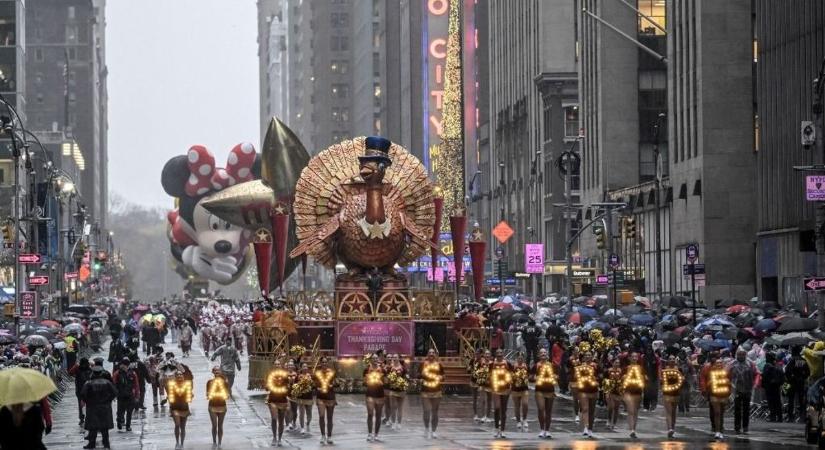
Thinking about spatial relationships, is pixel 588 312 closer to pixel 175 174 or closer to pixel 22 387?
pixel 22 387

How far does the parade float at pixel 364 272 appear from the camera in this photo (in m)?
43.0

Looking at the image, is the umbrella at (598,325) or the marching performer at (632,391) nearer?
the marching performer at (632,391)

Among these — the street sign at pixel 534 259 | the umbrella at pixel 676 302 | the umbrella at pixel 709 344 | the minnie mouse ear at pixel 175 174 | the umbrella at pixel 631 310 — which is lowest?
the umbrella at pixel 709 344

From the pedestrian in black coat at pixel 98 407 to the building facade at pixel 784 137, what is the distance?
32.7 m

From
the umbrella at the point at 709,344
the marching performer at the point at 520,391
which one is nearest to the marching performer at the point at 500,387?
the marching performer at the point at 520,391

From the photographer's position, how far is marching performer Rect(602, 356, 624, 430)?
1240 inches

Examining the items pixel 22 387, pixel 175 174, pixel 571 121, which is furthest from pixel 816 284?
pixel 571 121

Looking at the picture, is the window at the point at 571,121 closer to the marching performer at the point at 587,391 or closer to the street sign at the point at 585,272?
the street sign at the point at 585,272

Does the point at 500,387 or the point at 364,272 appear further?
the point at 364,272

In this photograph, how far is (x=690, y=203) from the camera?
75375 mm

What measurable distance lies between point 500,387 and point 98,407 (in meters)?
6.97

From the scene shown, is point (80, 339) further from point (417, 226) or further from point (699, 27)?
point (699, 27)

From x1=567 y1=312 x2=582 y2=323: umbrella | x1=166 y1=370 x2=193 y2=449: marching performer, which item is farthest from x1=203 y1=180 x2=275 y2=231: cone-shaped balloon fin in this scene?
x1=166 y1=370 x2=193 y2=449: marching performer

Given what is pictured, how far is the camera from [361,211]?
144 ft
